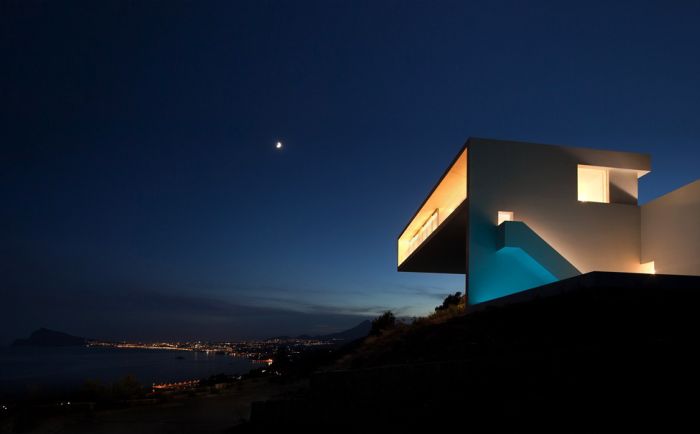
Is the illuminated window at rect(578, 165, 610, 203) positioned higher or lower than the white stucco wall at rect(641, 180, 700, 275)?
higher

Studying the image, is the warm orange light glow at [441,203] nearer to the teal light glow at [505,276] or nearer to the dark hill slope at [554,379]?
the teal light glow at [505,276]

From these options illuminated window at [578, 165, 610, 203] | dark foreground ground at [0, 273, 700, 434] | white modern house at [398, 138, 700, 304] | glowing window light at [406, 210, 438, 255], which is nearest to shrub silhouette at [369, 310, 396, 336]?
glowing window light at [406, 210, 438, 255]

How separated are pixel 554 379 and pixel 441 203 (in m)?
17.6

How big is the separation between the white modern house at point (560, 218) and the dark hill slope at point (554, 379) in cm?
637

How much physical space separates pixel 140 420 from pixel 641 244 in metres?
15.2

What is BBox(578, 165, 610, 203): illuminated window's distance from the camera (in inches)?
682

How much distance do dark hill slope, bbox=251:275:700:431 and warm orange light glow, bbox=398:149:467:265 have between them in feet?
29.1

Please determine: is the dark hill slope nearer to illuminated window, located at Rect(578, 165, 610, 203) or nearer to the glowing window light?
illuminated window, located at Rect(578, 165, 610, 203)

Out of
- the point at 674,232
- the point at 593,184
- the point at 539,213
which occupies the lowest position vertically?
the point at 674,232

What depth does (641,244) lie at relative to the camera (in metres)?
16.8

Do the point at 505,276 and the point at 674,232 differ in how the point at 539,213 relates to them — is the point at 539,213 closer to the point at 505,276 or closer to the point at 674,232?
the point at 505,276

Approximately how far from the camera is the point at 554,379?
5547 millimetres

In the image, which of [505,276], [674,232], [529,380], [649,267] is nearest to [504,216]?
[505,276]

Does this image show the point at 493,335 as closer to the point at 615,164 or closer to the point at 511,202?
the point at 511,202
